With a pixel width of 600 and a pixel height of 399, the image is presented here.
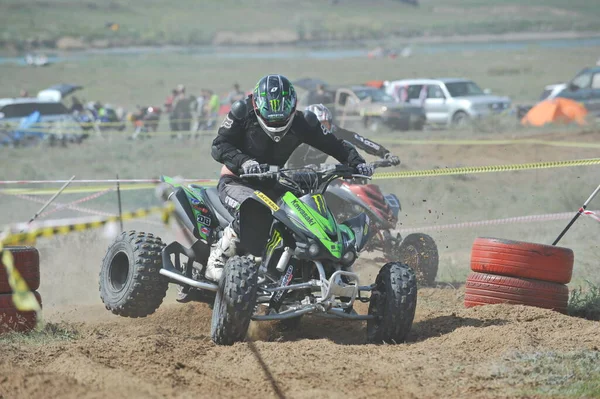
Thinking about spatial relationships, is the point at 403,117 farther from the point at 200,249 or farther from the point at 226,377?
the point at 226,377

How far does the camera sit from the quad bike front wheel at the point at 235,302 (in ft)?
23.4

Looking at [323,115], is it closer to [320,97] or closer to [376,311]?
[376,311]

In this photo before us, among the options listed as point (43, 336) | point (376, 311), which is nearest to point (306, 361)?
point (376, 311)

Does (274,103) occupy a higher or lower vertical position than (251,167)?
higher

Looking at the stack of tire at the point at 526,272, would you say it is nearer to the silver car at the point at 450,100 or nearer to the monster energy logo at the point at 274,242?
the monster energy logo at the point at 274,242

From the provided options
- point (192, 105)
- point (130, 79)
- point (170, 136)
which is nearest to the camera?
point (170, 136)

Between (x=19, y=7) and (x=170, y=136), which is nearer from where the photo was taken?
(x=170, y=136)

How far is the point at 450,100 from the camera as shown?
102ft

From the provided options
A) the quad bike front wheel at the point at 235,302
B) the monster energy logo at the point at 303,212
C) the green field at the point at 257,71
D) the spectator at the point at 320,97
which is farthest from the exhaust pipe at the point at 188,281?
the green field at the point at 257,71

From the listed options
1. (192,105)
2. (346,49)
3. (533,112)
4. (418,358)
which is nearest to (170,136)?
(192,105)

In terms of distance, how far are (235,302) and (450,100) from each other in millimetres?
24763

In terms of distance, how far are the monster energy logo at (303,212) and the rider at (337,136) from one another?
216cm

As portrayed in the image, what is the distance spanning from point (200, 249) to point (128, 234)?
27.6 inches

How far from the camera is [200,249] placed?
8.59 meters
